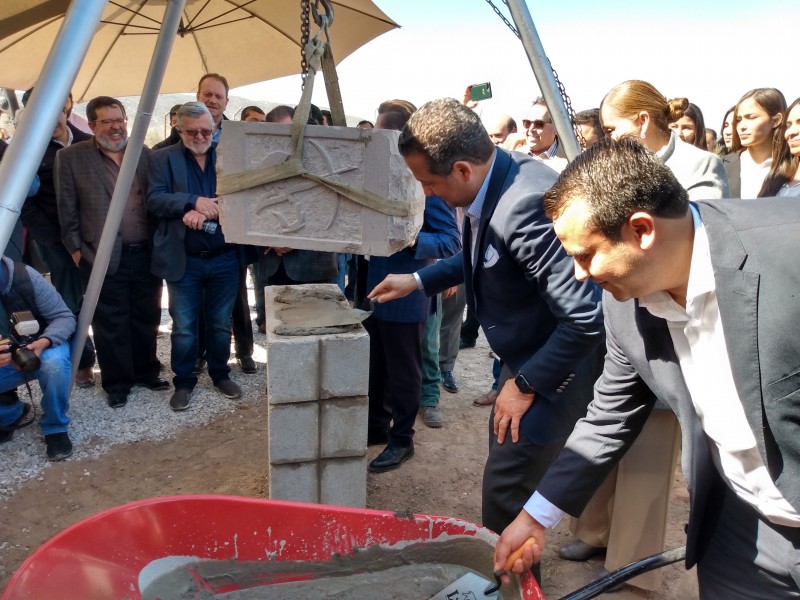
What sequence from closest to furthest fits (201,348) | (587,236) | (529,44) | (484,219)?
1. (587,236)
2. (484,219)
3. (529,44)
4. (201,348)

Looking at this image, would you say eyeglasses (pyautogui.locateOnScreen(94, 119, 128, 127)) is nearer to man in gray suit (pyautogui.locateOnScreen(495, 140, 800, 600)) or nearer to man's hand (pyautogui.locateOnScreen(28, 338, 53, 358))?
man's hand (pyautogui.locateOnScreen(28, 338, 53, 358))

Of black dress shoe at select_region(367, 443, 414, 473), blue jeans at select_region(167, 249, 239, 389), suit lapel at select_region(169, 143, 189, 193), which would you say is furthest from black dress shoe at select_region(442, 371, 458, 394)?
suit lapel at select_region(169, 143, 189, 193)

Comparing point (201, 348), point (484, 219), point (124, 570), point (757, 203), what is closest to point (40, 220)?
point (201, 348)

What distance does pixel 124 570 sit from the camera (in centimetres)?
174

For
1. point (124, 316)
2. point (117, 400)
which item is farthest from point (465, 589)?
point (124, 316)

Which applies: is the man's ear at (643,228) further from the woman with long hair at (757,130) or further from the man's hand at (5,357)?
the man's hand at (5,357)

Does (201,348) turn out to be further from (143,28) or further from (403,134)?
(403,134)

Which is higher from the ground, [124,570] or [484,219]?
[484,219]

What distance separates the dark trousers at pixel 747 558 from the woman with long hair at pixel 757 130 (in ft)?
8.36

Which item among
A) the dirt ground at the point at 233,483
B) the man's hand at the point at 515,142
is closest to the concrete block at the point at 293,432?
the dirt ground at the point at 233,483

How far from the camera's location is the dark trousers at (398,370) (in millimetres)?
3221

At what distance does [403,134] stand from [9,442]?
2.96m

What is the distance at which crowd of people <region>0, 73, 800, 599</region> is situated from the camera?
121cm

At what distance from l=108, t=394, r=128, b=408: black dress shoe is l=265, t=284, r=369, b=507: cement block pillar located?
1767mm
